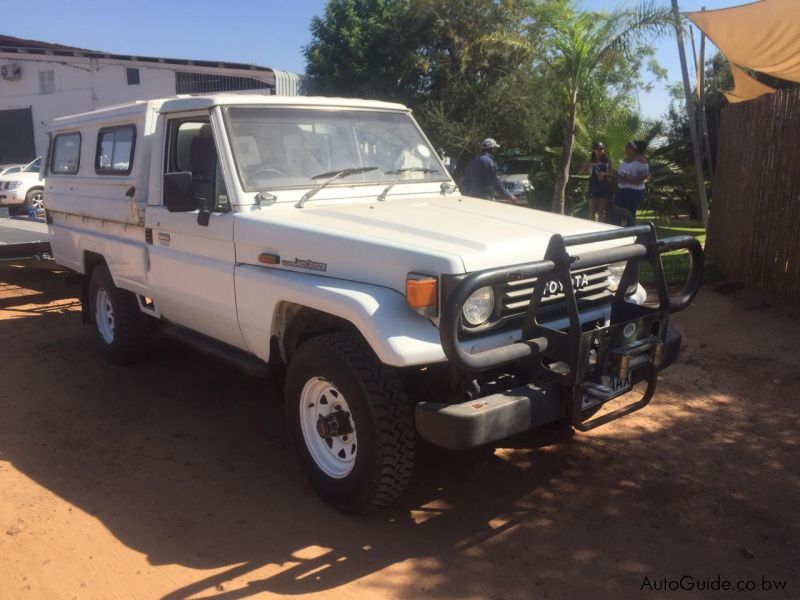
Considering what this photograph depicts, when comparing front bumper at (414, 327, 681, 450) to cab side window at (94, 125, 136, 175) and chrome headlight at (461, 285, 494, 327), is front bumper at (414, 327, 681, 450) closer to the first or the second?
chrome headlight at (461, 285, 494, 327)

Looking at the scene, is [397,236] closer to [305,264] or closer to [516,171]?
[305,264]

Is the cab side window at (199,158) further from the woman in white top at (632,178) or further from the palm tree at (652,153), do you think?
the palm tree at (652,153)

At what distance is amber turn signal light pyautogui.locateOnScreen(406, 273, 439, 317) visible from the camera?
3.26 m

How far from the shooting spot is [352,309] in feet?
11.0

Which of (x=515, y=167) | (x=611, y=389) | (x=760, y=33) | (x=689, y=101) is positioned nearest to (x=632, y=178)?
(x=689, y=101)

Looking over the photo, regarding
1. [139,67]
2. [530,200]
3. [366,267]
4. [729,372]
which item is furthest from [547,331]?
[139,67]

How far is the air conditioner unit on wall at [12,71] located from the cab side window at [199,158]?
25388mm

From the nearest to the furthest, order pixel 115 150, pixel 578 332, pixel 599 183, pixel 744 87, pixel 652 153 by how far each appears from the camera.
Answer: pixel 578 332, pixel 115 150, pixel 599 183, pixel 744 87, pixel 652 153

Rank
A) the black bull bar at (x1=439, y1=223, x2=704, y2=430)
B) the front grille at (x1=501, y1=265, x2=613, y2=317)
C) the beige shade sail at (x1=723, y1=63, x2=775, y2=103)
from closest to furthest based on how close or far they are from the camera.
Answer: the black bull bar at (x1=439, y1=223, x2=704, y2=430) < the front grille at (x1=501, y1=265, x2=613, y2=317) < the beige shade sail at (x1=723, y1=63, x2=775, y2=103)

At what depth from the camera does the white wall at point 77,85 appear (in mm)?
23125

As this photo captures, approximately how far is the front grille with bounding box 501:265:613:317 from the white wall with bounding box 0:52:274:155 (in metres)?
18.7

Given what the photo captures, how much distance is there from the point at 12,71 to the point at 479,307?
28250mm

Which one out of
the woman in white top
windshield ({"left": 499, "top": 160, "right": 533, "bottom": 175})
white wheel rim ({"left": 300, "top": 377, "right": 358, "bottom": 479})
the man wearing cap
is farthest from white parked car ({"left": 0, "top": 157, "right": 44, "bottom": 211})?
white wheel rim ({"left": 300, "top": 377, "right": 358, "bottom": 479})

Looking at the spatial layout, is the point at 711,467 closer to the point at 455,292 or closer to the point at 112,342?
the point at 455,292
